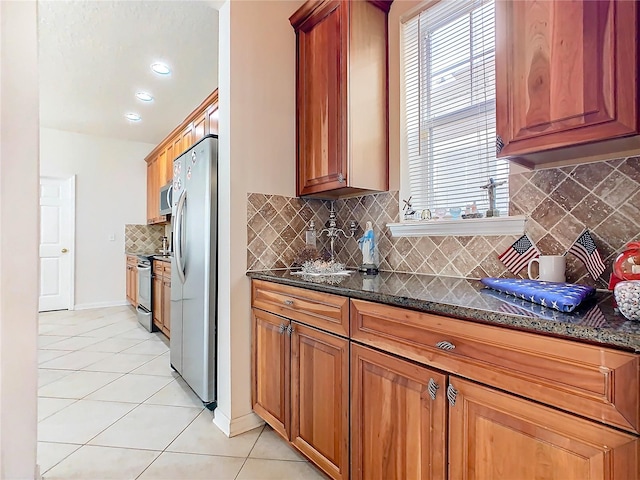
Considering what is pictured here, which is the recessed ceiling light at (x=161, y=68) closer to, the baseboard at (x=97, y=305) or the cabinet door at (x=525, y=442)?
the cabinet door at (x=525, y=442)

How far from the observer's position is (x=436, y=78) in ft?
6.08

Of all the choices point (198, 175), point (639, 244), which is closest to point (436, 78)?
point (639, 244)

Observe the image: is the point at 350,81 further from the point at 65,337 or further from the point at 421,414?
the point at 65,337

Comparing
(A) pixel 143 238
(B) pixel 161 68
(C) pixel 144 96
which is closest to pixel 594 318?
(B) pixel 161 68

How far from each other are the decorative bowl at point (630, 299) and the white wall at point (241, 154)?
169 cm

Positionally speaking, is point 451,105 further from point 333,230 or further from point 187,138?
point 187,138

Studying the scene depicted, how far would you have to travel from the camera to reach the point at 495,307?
3.09ft

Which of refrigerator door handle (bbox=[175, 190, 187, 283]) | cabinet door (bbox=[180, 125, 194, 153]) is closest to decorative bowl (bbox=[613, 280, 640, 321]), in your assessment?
refrigerator door handle (bbox=[175, 190, 187, 283])

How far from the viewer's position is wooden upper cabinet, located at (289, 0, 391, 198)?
1.88m

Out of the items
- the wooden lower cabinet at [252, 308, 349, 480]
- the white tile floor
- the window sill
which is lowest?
the white tile floor

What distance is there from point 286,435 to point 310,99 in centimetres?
196

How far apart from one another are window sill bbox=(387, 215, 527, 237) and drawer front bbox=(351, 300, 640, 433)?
0.71 metres

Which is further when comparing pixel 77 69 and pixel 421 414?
pixel 77 69

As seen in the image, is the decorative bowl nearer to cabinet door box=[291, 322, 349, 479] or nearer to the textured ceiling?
cabinet door box=[291, 322, 349, 479]
